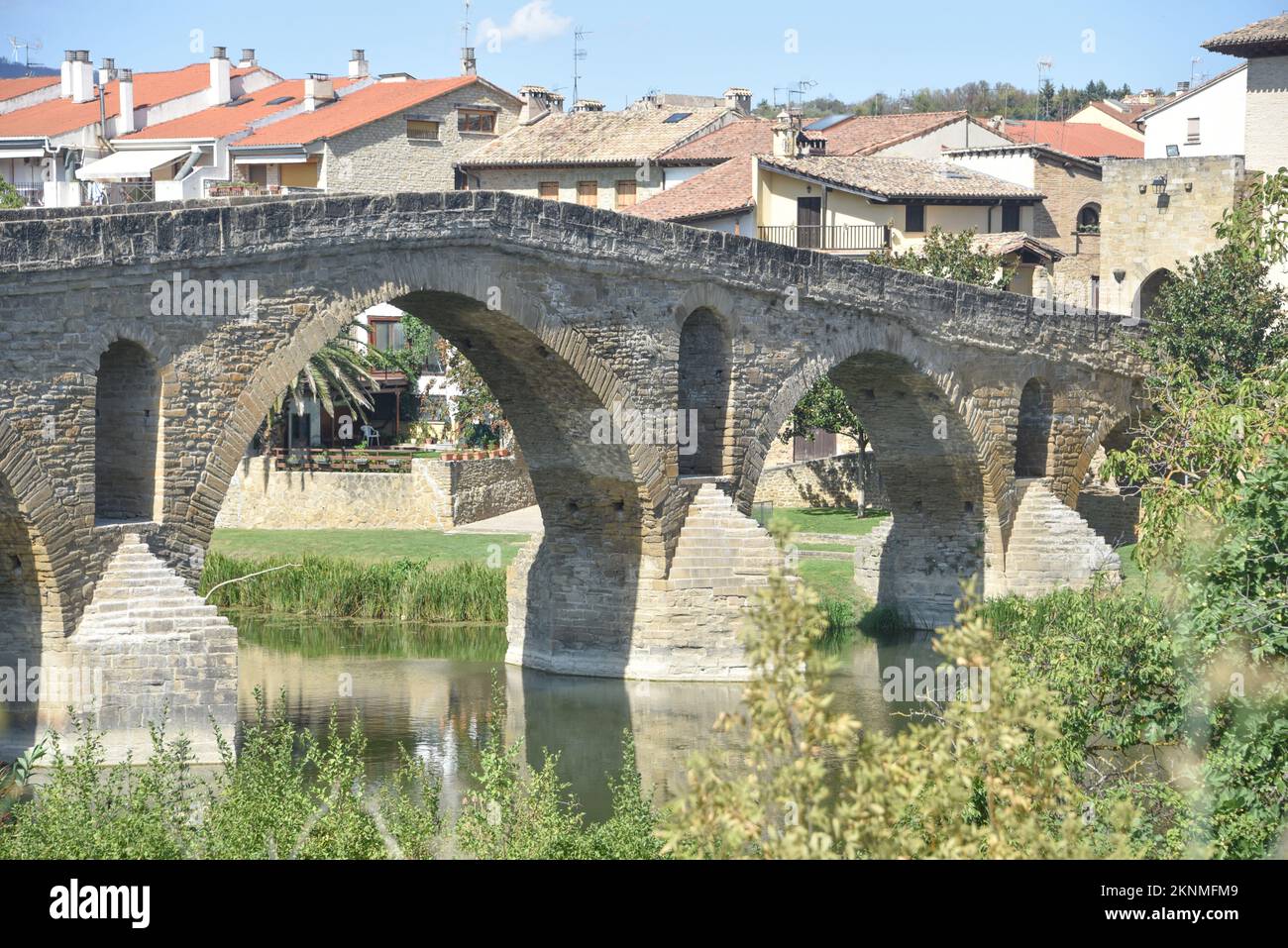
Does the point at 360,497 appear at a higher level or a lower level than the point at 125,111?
lower

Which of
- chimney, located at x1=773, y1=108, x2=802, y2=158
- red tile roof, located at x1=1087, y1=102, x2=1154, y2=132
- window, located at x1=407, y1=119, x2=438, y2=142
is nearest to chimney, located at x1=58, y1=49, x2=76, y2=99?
window, located at x1=407, y1=119, x2=438, y2=142

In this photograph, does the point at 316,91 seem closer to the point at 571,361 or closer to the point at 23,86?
the point at 23,86

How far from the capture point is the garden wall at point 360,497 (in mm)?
35781

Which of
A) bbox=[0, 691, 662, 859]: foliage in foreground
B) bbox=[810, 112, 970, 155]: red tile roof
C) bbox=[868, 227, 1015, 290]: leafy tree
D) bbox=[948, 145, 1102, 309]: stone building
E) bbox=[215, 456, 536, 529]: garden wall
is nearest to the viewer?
bbox=[0, 691, 662, 859]: foliage in foreground

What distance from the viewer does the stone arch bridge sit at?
18.8 meters

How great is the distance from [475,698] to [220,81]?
31254 millimetres

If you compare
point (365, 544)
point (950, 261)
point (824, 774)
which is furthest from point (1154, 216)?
point (824, 774)

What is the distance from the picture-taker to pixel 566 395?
2400 centimetres

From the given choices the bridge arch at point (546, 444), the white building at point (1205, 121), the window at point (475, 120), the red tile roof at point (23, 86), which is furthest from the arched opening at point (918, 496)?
the red tile roof at point (23, 86)

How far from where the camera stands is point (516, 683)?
25703mm

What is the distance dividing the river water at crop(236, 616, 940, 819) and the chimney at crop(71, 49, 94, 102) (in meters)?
27.5

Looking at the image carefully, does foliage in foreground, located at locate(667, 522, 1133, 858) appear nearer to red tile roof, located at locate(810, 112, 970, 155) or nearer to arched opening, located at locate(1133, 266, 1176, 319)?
arched opening, located at locate(1133, 266, 1176, 319)

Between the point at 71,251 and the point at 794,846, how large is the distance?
12.4m

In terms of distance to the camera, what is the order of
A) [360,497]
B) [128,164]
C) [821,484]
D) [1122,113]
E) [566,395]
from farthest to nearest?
1. [1122,113]
2. [128,164]
3. [821,484]
4. [360,497]
5. [566,395]
